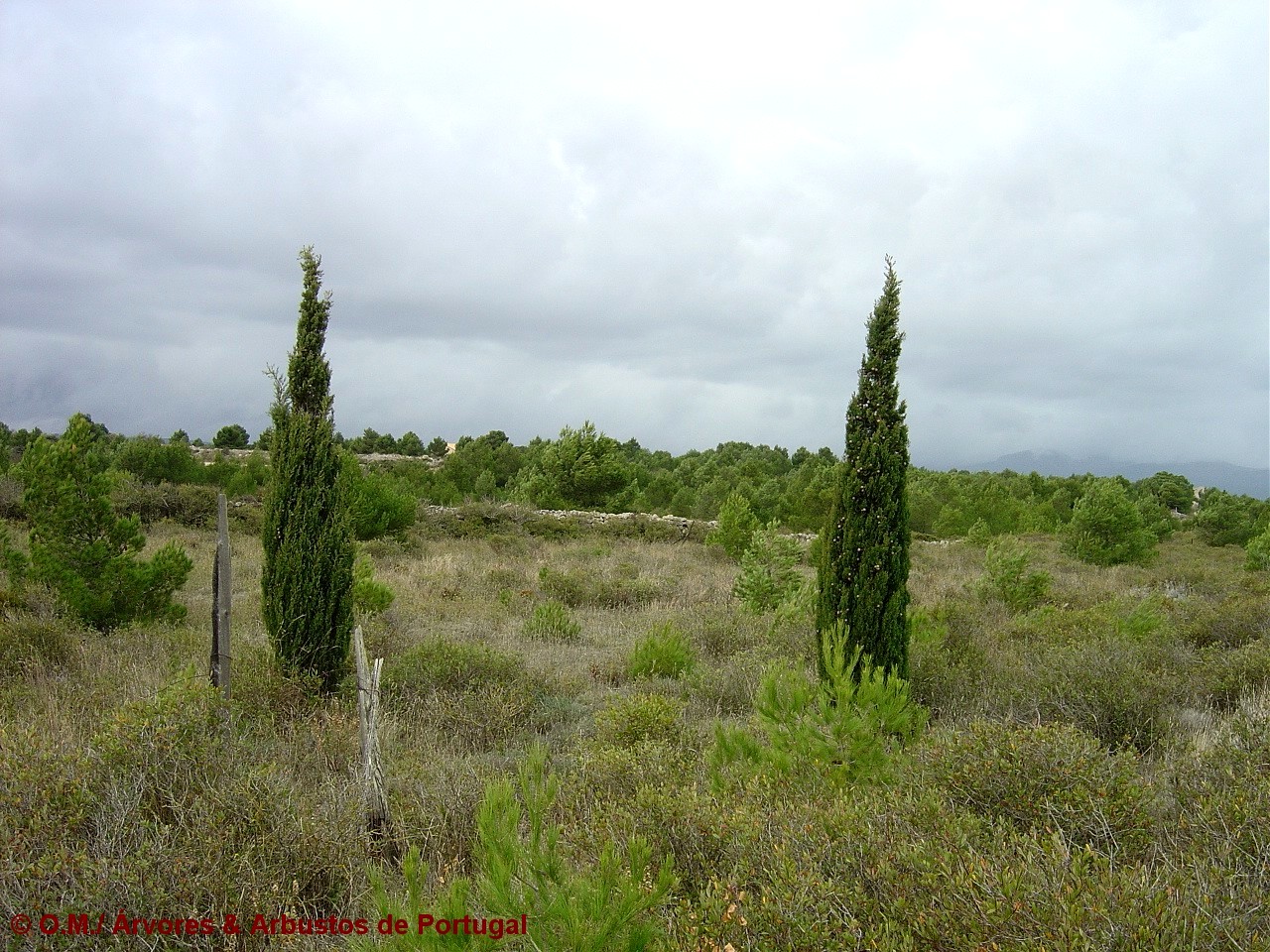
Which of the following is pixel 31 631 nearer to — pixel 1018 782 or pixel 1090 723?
pixel 1018 782

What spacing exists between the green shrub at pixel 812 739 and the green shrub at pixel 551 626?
5511 mm

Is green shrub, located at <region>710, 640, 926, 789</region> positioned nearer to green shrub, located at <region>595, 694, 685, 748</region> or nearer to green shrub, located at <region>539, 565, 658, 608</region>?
green shrub, located at <region>595, 694, 685, 748</region>

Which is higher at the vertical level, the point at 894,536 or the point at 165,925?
the point at 894,536

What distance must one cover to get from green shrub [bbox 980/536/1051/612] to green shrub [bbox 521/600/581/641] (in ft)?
21.6

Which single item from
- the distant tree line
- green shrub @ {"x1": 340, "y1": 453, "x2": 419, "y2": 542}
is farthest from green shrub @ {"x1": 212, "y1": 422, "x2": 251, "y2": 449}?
green shrub @ {"x1": 340, "y1": 453, "x2": 419, "y2": 542}

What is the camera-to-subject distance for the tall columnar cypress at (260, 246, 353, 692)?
22.1 ft

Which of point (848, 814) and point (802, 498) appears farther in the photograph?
point (802, 498)

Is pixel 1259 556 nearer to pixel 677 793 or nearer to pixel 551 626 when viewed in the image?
pixel 551 626

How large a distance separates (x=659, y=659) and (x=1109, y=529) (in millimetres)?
15297

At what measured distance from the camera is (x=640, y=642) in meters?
8.15

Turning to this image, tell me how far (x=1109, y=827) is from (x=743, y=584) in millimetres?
8320

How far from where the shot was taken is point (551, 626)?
9.84 metres

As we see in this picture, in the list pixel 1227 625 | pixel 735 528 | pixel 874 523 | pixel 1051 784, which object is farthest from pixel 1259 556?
pixel 1051 784

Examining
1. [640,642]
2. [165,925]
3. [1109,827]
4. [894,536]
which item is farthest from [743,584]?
[165,925]
